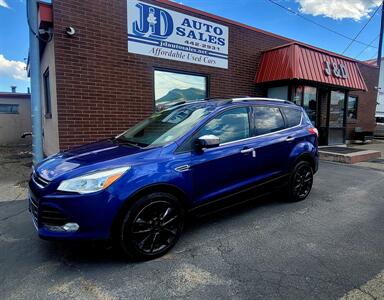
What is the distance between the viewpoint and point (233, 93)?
9805mm

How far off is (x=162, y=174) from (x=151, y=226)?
1.88 ft

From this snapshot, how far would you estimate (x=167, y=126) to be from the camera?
3.93m

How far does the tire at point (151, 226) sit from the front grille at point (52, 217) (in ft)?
1.89

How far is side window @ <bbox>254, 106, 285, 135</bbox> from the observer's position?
14.6ft

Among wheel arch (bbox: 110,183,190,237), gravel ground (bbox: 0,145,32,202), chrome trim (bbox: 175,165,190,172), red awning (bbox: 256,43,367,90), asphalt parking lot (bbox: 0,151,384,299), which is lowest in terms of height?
asphalt parking lot (bbox: 0,151,384,299)

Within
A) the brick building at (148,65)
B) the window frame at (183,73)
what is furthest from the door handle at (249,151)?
the window frame at (183,73)

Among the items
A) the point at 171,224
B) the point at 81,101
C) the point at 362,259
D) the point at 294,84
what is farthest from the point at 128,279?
the point at 294,84

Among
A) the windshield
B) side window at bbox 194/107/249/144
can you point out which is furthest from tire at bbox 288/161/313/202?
the windshield

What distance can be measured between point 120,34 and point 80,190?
5477 millimetres

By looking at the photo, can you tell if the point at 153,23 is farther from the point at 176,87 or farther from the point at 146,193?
the point at 146,193

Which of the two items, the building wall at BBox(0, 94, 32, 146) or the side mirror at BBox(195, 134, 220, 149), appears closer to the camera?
the side mirror at BBox(195, 134, 220, 149)

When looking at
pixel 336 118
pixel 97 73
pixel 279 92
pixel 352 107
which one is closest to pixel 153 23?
pixel 97 73

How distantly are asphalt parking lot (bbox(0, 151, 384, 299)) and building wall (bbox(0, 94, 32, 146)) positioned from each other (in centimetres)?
1494

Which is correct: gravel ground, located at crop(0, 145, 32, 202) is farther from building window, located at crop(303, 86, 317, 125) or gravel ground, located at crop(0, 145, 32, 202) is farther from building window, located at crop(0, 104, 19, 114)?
building window, located at crop(303, 86, 317, 125)
